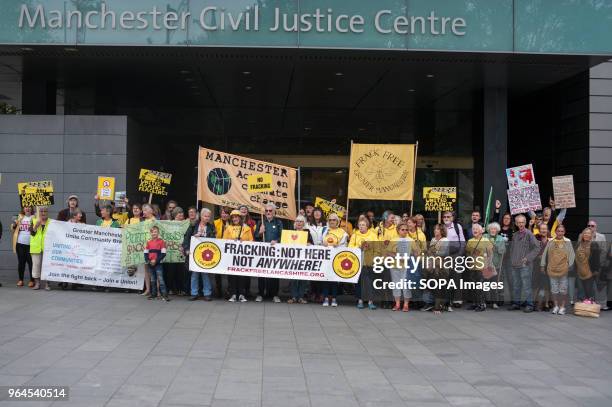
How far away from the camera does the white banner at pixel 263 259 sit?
12.9 metres

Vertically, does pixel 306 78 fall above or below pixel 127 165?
above

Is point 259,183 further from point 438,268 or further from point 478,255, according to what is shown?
point 478,255

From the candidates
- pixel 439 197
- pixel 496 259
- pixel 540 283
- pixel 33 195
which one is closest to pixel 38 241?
pixel 33 195

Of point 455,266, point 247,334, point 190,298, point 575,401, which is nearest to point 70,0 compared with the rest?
point 190,298

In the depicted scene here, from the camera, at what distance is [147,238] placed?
44.1ft

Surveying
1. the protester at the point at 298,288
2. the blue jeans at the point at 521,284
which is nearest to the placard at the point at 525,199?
the blue jeans at the point at 521,284

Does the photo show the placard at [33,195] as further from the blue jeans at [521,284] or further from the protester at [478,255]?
the blue jeans at [521,284]

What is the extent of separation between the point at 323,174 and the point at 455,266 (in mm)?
12127

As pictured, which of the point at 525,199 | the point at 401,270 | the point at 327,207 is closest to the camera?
the point at 401,270

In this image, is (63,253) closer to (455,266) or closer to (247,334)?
(247,334)

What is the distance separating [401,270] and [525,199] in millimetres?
3577

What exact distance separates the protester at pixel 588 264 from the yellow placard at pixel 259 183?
6.44 metres

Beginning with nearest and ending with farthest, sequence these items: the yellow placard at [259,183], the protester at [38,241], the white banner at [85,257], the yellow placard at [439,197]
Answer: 1. the white banner at [85,257]
2. the yellow placard at [259,183]
3. the protester at [38,241]
4. the yellow placard at [439,197]

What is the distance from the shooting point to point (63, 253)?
1400 cm
